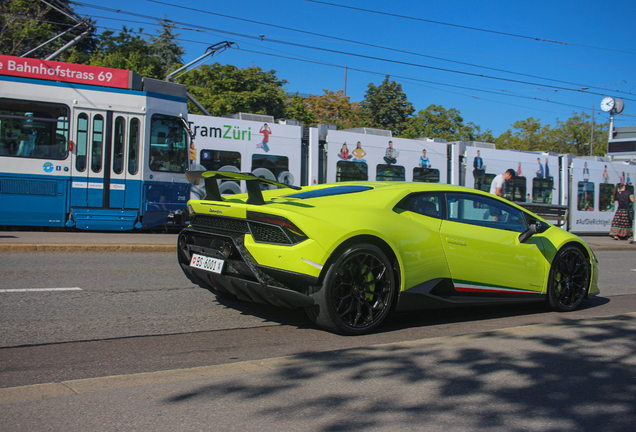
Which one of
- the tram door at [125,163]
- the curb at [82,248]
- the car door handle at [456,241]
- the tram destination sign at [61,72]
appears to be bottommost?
the curb at [82,248]

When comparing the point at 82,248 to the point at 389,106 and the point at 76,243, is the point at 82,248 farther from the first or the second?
the point at 389,106

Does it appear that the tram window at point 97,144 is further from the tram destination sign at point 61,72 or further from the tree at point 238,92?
the tree at point 238,92

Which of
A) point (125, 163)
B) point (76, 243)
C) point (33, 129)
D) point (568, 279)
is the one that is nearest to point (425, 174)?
point (125, 163)

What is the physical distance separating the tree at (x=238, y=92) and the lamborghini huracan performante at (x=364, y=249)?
29082 mm

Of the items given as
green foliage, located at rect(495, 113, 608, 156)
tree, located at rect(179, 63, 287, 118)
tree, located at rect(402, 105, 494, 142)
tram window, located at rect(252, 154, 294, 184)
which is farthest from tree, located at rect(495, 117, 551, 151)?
tram window, located at rect(252, 154, 294, 184)

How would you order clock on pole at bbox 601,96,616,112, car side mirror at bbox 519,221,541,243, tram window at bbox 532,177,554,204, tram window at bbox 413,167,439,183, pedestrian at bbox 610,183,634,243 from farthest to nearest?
1. clock on pole at bbox 601,96,616,112
2. tram window at bbox 532,177,554,204
3. pedestrian at bbox 610,183,634,243
4. tram window at bbox 413,167,439,183
5. car side mirror at bbox 519,221,541,243

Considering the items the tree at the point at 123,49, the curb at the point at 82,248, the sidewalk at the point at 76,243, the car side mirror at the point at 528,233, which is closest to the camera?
the car side mirror at the point at 528,233

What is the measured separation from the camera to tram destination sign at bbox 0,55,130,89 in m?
11.7

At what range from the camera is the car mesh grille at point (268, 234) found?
4.38 metres

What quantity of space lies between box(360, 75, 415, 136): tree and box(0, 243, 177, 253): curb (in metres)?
37.5

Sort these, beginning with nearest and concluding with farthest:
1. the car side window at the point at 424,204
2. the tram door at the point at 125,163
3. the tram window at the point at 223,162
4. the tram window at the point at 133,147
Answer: the car side window at the point at 424,204
the tram door at the point at 125,163
the tram window at the point at 133,147
the tram window at the point at 223,162

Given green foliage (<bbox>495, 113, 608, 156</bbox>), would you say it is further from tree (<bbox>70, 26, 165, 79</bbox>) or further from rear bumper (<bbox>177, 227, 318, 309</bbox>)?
rear bumper (<bbox>177, 227, 318, 309</bbox>)

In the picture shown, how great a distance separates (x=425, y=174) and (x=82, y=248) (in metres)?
12.1

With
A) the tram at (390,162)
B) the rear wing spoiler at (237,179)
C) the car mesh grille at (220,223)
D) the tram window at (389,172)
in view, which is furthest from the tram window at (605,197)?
the car mesh grille at (220,223)
